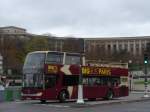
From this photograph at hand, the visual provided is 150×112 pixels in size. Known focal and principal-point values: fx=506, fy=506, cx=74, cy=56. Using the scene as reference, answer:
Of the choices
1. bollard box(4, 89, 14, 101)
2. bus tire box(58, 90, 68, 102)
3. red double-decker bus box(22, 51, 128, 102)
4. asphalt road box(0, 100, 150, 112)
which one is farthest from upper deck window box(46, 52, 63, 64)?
bollard box(4, 89, 14, 101)

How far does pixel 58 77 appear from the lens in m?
38.2

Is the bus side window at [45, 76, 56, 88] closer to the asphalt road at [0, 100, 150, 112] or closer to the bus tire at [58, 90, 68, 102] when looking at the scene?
the bus tire at [58, 90, 68, 102]

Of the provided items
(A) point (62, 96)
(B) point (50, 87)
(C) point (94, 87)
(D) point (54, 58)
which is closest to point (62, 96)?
(A) point (62, 96)

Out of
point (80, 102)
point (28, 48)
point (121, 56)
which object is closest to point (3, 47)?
point (28, 48)

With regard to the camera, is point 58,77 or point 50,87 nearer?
point 50,87

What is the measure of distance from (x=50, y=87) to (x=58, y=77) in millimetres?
1019

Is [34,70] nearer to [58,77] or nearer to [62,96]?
[58,77]

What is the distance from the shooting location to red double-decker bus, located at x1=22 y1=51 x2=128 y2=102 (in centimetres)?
3744

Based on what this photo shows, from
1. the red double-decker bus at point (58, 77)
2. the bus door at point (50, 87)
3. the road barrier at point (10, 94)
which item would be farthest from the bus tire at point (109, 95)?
the road barrier at point (10, 94)

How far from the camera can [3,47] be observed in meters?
118

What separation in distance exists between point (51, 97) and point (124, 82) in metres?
9.98

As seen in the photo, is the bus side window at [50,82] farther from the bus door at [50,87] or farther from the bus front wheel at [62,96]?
the bus front wheel at [62,96]

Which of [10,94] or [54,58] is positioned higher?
[54,58]

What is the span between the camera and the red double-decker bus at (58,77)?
37.4m
